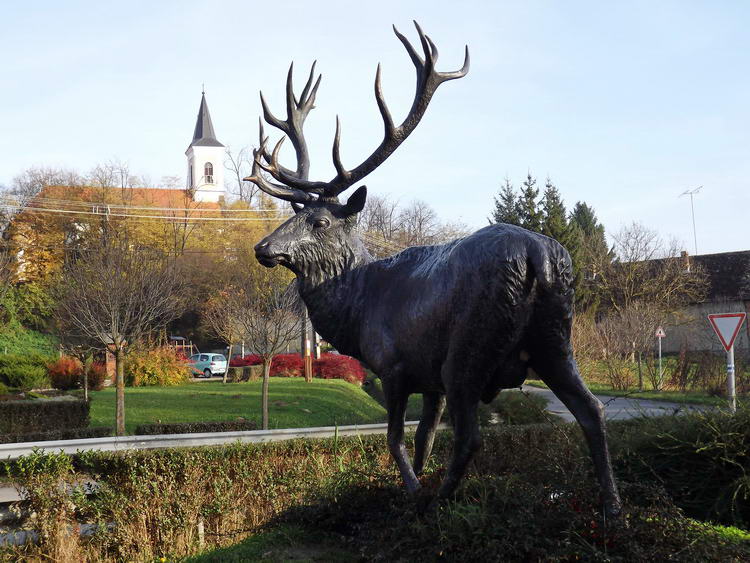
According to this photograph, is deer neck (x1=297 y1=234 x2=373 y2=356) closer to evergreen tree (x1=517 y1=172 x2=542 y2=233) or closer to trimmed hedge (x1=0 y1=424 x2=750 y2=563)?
trimmed hedge (x1=0 y1=424 x2=750 y2=563)

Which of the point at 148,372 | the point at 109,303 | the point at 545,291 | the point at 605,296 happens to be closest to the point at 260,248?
the point at 545,291

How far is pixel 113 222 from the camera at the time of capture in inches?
1693

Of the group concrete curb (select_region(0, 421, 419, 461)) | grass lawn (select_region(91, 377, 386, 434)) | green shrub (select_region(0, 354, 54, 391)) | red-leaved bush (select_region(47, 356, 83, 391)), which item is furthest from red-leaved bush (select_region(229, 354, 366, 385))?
concrete curb (select_region(0, 421, 419, 461))

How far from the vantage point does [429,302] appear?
4527 millimetres

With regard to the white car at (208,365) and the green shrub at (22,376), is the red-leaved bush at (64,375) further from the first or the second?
the white car at (208,365)

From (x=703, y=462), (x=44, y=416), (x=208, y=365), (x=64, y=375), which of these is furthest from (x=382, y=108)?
(x=208, y=365)

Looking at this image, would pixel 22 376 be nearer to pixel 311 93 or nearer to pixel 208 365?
pixel 208 365

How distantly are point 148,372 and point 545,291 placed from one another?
26.2m

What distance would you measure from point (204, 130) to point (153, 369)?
2416 inches

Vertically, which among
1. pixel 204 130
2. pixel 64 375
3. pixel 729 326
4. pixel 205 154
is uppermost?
pixel 204 130

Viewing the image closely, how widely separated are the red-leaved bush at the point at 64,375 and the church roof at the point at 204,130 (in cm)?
6028

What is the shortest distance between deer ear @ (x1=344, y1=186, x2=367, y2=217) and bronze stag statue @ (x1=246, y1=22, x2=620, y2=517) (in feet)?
0.03

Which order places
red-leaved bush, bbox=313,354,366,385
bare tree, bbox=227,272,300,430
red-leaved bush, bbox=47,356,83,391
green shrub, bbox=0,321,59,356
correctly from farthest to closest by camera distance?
green shrub, bbox=0,321,59,356 < red-leaved bush, bbox=313,354,366,385 < red-leaved bush, bbox=47,356,83,391 < bare tree, bbox=227,272,300,430

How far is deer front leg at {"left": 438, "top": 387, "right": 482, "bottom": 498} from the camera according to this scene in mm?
4293
